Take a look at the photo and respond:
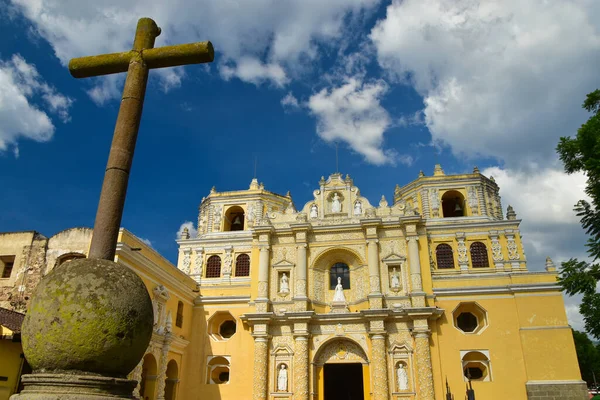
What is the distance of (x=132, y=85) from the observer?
6.00 m

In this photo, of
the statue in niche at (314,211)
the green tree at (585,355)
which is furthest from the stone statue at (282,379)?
the green tree at (585,355)

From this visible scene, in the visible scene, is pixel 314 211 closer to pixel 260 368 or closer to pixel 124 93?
pixel 260 368

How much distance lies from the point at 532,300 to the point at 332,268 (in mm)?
8647

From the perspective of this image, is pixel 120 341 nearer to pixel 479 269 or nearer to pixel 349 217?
pixel 349 217

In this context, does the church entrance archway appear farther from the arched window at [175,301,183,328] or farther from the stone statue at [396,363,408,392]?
the arched window at [175,301,183,328]

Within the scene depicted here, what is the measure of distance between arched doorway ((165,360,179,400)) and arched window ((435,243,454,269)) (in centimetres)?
1321

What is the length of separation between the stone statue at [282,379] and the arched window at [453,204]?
42.2ft

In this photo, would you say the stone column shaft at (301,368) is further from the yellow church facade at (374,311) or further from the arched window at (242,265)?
the arched window at (242,265)

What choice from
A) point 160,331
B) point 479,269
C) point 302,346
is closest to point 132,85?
point 160,331

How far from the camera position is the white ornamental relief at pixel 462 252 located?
2375cm

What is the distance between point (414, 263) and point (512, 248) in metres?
5.90

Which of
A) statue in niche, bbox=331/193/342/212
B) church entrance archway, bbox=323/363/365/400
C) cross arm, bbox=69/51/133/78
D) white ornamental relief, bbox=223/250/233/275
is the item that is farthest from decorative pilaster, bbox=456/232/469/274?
cross arm, bbox=69/51/133/78

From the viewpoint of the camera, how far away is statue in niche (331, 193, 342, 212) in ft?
76.5

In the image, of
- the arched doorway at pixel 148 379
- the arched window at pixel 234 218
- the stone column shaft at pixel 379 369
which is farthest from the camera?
the arched window at pixel 234 218
